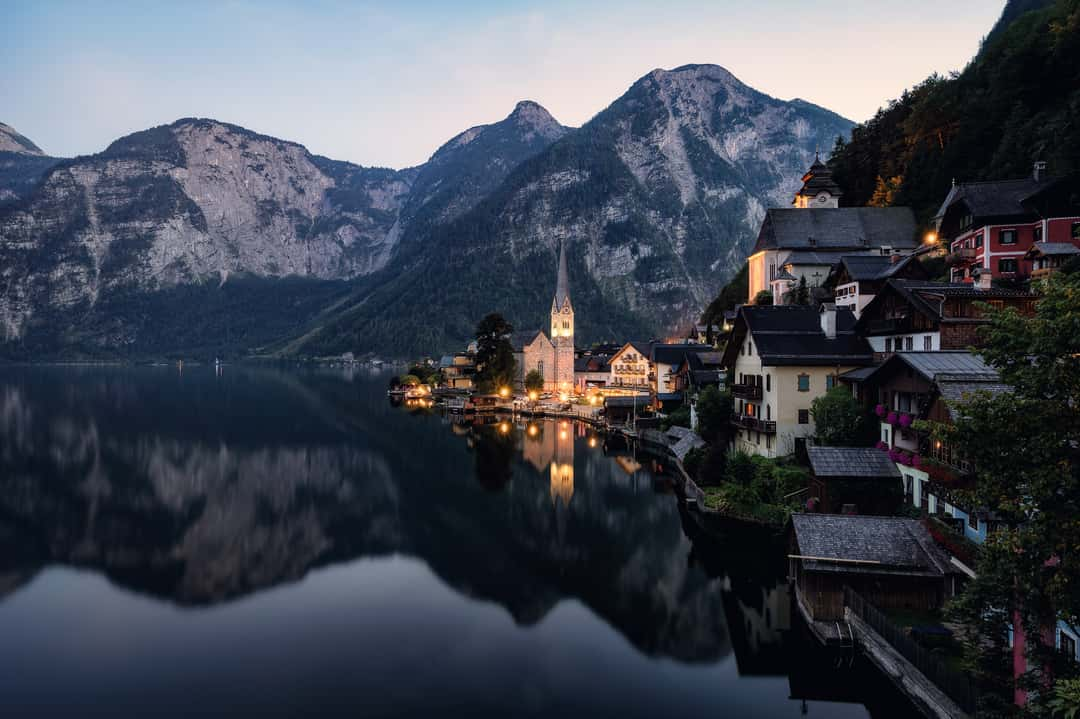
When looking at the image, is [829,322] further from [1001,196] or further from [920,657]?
[920,657]

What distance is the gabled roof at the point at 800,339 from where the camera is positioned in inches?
1724

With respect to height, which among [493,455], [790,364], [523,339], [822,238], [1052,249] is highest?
[822,238]

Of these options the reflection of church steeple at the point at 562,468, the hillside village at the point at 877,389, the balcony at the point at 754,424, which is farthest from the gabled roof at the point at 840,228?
the balcony at the point at 754,424

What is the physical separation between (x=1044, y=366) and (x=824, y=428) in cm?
2675

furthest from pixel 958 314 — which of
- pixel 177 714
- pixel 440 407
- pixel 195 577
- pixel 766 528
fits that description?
pixel 440 407

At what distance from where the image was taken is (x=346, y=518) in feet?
179

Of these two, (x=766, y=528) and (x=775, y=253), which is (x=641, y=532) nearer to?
(x=766, y=528)

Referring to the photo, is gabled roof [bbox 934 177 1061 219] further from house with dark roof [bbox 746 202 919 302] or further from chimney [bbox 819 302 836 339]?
house with dark roof [bbox 746 202 919 302]

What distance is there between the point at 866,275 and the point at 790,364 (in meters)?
13.0

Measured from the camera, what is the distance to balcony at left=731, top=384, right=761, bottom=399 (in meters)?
47.3

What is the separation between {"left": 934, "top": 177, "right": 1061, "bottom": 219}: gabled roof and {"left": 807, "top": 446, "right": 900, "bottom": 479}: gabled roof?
90.4 ft

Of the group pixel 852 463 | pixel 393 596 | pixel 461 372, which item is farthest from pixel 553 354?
pixel 852 463

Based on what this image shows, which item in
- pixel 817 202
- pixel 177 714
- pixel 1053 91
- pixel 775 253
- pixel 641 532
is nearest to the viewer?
pixel 177 714

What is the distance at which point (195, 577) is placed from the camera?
39969mm
